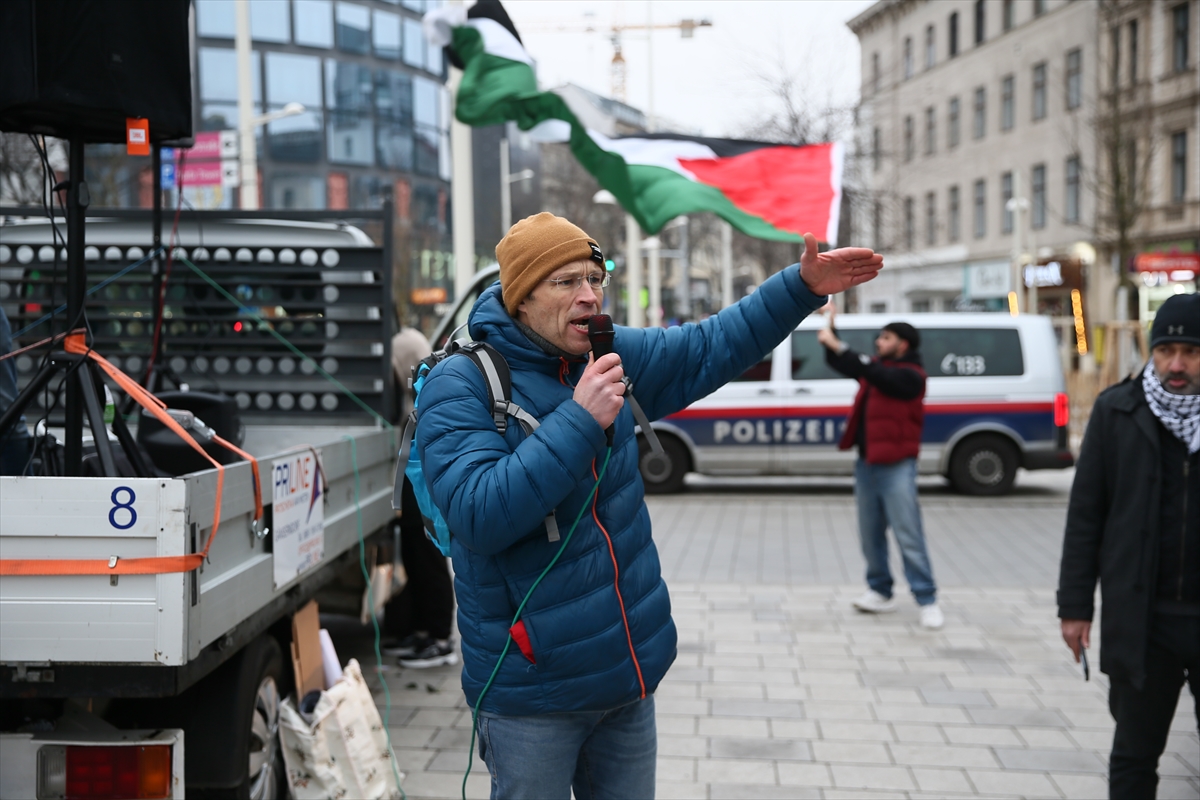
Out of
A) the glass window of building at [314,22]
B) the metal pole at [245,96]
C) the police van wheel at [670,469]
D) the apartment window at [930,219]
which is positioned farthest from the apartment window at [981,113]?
the metal pole at [245,96]

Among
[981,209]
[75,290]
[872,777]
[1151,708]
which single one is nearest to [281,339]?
[75,290]

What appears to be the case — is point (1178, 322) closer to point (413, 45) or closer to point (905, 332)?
point (905, 332)

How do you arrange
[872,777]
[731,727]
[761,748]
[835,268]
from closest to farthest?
[835,268] < [872,777] < [761,748] < [731,727]

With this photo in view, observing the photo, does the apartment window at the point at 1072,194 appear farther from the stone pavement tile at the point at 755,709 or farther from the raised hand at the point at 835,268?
the raised hand at the point at 835,268

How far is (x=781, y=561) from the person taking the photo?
30.3 feet

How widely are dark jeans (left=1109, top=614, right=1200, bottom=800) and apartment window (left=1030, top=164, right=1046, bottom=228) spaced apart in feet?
124

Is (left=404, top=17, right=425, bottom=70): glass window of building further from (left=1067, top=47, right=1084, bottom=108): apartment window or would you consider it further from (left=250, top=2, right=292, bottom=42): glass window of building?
(left=1067, top=47, right=1084, bottom=108): apartment window

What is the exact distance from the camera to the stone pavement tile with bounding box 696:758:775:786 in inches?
177

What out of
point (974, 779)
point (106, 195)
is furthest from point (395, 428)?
point (106, 195)

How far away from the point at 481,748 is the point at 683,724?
269 centimetres

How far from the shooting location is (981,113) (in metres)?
41.2

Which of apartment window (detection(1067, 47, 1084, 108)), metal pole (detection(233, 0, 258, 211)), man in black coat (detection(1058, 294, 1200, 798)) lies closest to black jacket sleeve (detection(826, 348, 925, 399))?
man in black coat (detection(1058, 294, 1200, 798))

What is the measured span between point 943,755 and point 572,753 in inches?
106

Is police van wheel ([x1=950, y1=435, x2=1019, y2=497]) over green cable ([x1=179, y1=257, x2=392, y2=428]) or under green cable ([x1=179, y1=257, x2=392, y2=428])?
under
